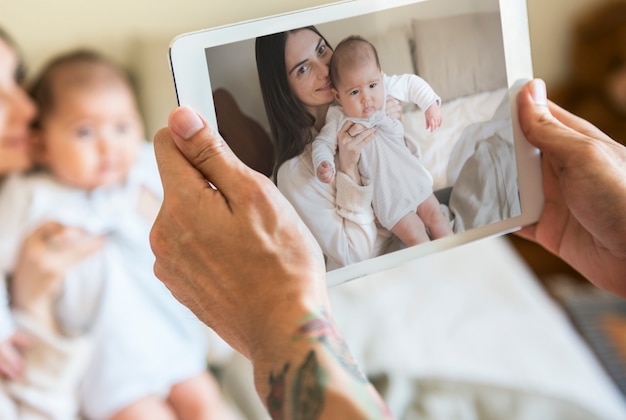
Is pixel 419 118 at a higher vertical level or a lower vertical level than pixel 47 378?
higher

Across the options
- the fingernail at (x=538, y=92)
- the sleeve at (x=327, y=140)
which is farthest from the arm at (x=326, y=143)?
the fingernail at (x=538, y=92)

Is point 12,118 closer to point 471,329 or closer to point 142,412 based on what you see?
point 142,412

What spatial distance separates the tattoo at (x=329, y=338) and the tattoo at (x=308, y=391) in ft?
0.06

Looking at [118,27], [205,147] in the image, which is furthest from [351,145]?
[118,27]

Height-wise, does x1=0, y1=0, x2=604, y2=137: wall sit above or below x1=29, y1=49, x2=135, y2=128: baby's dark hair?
above

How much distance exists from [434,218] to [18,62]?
86 cm

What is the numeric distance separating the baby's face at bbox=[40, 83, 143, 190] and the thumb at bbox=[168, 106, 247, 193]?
0.72 metres

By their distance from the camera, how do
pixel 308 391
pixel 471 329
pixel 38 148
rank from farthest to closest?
pixel 471 329
pixel 38 148
pixel 308 391

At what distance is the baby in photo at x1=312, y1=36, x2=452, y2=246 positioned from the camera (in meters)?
0.59

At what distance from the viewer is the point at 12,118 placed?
119 centimetres

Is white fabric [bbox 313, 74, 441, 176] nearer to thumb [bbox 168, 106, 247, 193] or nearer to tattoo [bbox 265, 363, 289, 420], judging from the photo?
thumb [bbox 168, 106, 247, 193]

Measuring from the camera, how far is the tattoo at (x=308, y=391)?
17.8 inches

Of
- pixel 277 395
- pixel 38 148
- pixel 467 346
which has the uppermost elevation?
pixel 38 148

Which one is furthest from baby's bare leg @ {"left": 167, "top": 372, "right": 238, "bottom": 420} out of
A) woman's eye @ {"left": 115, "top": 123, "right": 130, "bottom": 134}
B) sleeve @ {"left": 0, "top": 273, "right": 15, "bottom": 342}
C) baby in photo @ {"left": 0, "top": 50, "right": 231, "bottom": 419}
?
woman's eye @ {"left": 115, "top": 123, "right": 130, "bottom": 134}
